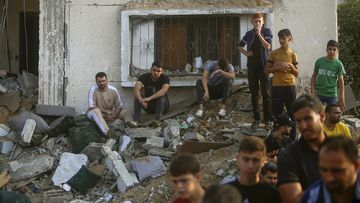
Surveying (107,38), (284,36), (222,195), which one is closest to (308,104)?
(222,195)

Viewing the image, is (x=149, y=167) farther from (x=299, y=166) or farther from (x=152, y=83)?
(x=299, y=166)

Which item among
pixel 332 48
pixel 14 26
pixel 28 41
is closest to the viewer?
pixel 332 48

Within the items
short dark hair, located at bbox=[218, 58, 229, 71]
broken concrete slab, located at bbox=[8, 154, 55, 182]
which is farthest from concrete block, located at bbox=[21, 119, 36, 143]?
short dark hair, located at bbox=[218, 58, 229, 71]

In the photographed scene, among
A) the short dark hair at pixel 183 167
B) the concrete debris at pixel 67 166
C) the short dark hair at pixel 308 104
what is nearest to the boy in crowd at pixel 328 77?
the concrete debris at pixel 67 166

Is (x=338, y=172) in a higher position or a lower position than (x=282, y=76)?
lower

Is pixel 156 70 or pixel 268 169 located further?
pixel 156 70

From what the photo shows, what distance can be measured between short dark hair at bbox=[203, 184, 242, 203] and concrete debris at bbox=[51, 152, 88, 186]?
5.99 meters

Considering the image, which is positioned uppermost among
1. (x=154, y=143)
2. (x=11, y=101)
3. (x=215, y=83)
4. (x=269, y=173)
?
(x=215, y=83)

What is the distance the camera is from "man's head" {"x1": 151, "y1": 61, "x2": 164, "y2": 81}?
10.2 m

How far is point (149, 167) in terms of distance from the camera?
892cm

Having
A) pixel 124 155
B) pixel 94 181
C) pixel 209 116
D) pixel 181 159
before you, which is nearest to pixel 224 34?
pixel 209 116

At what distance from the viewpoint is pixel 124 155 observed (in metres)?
9.50

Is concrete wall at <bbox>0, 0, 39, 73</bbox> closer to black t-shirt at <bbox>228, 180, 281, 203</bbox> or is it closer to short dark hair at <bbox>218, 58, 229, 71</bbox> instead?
short dark hair at <bbox>218, 58, 229, 71</bbox>

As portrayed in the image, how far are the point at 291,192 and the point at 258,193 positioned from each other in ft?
0.77
